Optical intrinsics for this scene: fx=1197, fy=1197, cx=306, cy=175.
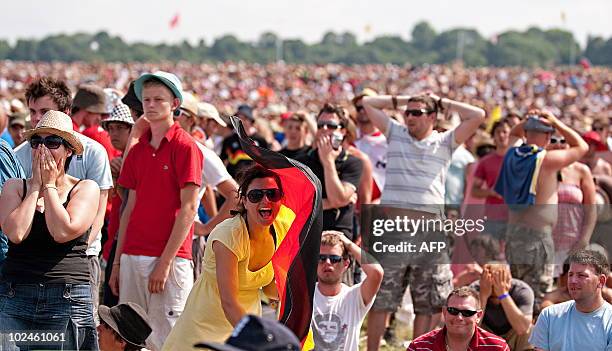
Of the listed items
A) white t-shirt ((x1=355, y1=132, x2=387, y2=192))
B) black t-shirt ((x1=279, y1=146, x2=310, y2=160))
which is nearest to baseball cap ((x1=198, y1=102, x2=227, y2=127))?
white t-shirt ((x1=355, y1=132, x2=387, y2=192))

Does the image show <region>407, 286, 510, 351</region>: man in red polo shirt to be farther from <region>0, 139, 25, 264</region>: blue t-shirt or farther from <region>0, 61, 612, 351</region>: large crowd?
<region>0, 139, 25, 264</region>: blue t-shirt

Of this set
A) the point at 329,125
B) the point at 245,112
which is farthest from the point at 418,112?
the point at 245,112

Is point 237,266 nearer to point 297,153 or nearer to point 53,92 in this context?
point 53,92

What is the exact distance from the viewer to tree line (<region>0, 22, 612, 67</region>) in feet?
522

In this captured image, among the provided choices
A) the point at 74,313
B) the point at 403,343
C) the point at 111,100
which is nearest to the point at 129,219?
the point at 74,313

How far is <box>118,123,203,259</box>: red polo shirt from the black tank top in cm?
121

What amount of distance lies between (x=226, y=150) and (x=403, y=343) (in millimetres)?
2926

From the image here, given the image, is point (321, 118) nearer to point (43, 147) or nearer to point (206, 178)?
point (206, 178)

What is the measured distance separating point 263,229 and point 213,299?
15.6 inches

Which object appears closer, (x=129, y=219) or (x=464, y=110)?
(x=129, y=219)

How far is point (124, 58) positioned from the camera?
15988 centimetres

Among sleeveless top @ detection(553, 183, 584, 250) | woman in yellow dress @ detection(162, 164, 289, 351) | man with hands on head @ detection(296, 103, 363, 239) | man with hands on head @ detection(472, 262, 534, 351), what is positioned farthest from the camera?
sleeveless top @ detection(553, 183, 584, 250)

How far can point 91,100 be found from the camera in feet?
27.2

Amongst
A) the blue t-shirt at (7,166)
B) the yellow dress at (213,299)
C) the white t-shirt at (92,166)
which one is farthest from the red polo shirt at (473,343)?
the blue t-shirt at (7,166)
